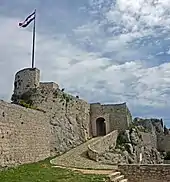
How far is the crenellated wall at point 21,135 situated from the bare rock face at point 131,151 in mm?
6411

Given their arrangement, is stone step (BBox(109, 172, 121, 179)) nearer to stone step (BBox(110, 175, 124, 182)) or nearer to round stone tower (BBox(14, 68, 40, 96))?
stone step (BBox(110, 175, 124, 182))

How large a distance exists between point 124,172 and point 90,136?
60.4 feet

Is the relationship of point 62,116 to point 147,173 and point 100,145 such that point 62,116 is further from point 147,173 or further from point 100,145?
point 147,173

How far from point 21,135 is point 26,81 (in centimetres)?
1075

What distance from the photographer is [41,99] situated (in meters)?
26.8

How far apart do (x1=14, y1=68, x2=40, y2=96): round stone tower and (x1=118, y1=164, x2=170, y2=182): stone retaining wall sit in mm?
14990

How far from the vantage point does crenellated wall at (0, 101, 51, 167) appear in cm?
1574

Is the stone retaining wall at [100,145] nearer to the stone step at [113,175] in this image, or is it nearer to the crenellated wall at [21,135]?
the crenellated wall at [21,135]

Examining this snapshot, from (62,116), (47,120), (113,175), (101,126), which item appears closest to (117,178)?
(113,175)

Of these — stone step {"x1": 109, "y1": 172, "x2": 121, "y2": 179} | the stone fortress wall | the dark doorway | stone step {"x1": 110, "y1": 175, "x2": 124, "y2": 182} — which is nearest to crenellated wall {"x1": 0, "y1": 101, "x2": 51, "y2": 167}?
the stone fortress wall

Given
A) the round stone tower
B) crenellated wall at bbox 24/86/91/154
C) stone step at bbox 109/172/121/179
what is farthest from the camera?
the round stone tower

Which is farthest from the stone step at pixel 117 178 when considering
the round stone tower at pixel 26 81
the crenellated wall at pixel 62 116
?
the round stone tower at pixel 26 81

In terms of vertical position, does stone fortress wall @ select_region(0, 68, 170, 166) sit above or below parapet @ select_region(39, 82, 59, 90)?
below

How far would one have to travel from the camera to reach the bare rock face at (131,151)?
27.8 meters
